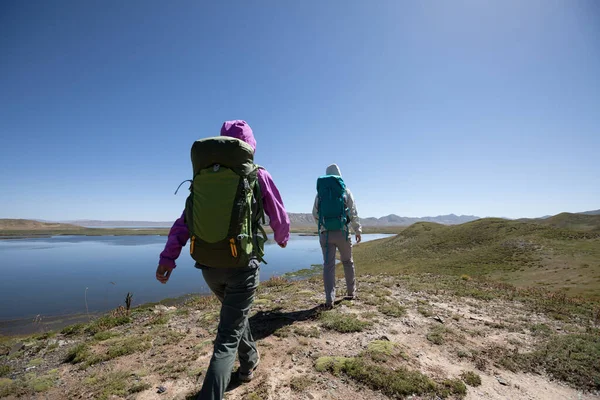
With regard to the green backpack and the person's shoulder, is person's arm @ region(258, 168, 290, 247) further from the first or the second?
the green backpack

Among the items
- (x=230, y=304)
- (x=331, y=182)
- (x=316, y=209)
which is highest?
(x=331, y=182)

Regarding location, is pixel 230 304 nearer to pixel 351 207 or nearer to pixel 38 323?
pixel 351 207

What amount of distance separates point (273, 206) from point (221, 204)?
0.82 meters

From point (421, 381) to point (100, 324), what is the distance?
8.77m

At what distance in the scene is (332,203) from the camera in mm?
7012

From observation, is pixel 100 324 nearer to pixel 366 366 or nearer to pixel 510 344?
pixel 366 366

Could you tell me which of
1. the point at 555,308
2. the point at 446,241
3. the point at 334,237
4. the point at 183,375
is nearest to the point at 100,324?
the point at 183,375

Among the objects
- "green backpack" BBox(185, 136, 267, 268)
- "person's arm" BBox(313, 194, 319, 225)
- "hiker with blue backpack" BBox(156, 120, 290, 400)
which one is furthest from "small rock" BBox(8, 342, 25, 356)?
"person's arm" BBox(313, 194, 319, 225)

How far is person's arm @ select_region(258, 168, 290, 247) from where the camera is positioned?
3551 millimetres

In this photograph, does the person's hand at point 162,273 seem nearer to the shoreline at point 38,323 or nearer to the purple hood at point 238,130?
the purple hood at point 238,130

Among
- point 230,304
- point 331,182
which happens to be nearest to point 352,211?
point 331,182

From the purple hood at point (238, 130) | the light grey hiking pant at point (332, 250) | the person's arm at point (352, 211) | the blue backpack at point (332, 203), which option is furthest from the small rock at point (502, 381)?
the purple hood at point (238, 130)

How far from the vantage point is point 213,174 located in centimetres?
309

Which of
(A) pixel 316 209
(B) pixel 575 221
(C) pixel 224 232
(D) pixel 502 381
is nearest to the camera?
(C) pixel 224 232
